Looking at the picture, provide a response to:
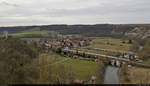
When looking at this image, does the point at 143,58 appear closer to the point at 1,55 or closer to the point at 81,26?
the point at 1,55

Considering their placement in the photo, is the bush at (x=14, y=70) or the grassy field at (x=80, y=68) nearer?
the bush at (x=14, y=70)

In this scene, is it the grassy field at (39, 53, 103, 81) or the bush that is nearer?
the bush

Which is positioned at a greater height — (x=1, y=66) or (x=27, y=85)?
(x=1, y=66)

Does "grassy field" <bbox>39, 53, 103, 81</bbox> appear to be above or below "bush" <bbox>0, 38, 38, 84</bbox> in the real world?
below

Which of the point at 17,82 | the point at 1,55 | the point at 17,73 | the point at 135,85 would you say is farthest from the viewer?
the point at 135,85

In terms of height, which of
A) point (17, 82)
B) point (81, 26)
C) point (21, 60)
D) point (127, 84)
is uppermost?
point (81, 26)

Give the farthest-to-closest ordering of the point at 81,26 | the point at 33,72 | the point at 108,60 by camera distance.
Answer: the point at 81,26
the point at 108,60
the point at 33,72

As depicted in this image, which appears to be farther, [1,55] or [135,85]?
[135,85]

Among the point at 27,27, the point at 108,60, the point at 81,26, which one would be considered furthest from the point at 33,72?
the point at 27,27

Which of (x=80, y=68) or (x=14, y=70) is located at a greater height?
(x=14, y=70)

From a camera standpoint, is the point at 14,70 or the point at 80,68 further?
the point at 80,68

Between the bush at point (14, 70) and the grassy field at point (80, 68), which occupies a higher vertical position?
the bush at point (14, 70)
